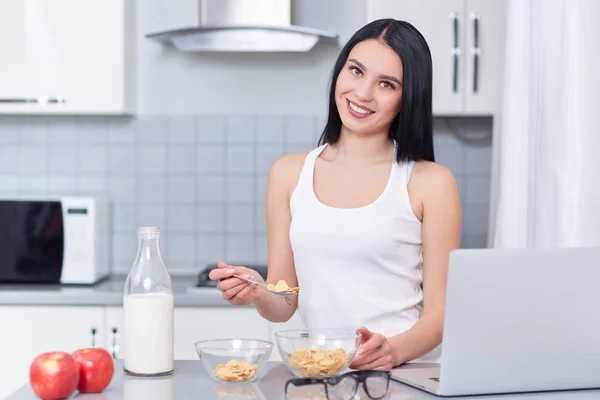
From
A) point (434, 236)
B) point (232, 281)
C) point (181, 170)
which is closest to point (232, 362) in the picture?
point (232, 281)

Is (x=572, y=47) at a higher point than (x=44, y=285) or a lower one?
higher

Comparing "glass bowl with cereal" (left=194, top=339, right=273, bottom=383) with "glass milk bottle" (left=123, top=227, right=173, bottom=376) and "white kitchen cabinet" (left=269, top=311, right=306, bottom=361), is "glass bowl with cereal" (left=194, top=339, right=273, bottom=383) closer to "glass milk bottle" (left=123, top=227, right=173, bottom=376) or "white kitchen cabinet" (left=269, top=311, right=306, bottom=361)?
"glass milk bottle" (left=123, top=227, right=173, bottom=376)

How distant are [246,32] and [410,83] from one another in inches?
53.7

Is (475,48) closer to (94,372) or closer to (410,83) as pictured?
(410,83)

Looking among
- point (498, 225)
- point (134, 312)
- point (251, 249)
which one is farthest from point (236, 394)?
point (251, 249)

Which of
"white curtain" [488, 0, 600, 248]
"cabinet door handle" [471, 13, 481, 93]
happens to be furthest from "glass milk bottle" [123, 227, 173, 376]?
"cabinet door handle" [471, 13, 481, 93]

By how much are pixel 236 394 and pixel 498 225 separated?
1.14 m

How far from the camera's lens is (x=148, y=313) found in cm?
135

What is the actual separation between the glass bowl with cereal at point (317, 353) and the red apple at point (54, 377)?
0.32 metres

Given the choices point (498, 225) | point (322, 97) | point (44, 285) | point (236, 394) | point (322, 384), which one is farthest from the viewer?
point (322, 97)

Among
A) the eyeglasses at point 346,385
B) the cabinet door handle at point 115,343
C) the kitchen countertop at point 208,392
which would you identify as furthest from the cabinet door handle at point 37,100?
the eyeglasses at point 346,385

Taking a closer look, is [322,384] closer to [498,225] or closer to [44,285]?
[498,225]

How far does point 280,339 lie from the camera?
1321mm

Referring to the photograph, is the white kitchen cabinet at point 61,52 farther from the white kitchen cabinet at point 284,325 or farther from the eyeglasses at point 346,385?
the eyeglasses at point 346,385
